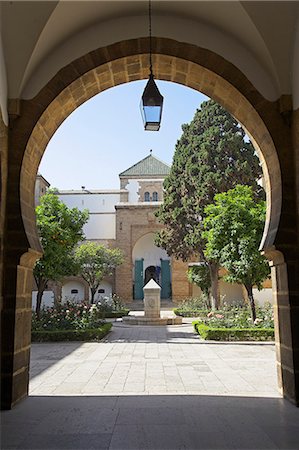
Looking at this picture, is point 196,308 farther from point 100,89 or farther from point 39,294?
point 100,89

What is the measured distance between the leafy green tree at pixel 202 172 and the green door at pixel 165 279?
29.1ft

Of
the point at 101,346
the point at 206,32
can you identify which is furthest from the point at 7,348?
the point at 101,346

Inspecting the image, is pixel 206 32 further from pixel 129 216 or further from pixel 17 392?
pixel 129 216

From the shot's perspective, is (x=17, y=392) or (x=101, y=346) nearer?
(x=17, y=392)

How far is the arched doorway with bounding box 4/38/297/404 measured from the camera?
A: 187 inches

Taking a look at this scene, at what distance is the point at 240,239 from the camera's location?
13.4 m

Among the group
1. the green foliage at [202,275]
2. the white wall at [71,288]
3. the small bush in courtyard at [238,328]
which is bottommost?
the small bush in courtyard at [238,328]

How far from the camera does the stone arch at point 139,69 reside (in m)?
5.08

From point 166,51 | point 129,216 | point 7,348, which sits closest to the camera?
point 7,348

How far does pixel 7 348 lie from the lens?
4523 mm

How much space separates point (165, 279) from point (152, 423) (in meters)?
30.1

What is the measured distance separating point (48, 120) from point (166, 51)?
1.82 meters

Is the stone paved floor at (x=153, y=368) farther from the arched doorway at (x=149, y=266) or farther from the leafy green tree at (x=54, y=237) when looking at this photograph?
the arched doorway at (x=149, y=266)

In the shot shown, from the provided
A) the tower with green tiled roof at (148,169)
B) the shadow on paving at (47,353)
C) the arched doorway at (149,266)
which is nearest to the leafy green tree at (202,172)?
the arched doorway at (149,266)
